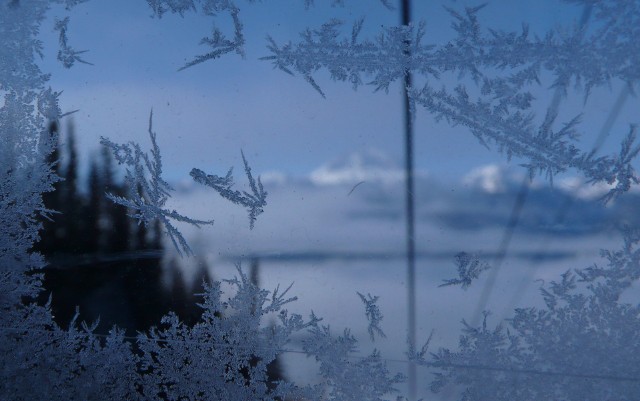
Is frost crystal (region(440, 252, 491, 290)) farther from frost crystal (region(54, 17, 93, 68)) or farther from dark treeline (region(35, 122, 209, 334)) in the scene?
frost crystal (region(54, 17, 93, 68))

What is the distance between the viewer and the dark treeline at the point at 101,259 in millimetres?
1114

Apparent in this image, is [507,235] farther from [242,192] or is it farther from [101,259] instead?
[101,259]

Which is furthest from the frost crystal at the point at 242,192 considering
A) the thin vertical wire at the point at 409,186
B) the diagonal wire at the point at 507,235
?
the diagonal wire at the point at 507,235

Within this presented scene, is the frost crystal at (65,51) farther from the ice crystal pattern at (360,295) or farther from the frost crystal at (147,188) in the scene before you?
the frost crystal at (147,188)

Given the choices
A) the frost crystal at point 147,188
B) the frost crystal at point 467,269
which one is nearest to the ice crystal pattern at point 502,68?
the frost crystal at point 467,269

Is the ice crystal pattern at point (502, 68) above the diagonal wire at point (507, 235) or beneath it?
above

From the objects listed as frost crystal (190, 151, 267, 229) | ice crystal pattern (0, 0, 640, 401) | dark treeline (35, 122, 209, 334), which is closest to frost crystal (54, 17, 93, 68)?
ice crystal pattern (0, 0, 640, 401)

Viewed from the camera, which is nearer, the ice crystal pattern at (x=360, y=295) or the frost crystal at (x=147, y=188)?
the ice crystal pattern at (x=360, y=295)

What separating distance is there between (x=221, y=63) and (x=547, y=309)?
0.66m

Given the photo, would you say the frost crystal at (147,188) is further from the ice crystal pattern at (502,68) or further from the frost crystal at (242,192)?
the ice crystal pattern at (502,68)

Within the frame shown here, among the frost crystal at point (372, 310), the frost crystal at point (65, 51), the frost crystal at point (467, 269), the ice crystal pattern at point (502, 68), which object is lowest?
the frost crystal at point (372, 310)

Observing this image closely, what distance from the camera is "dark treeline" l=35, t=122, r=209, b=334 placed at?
1.11 metres

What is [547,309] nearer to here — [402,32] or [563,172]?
[563,172]

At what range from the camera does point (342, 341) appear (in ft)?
3.48
